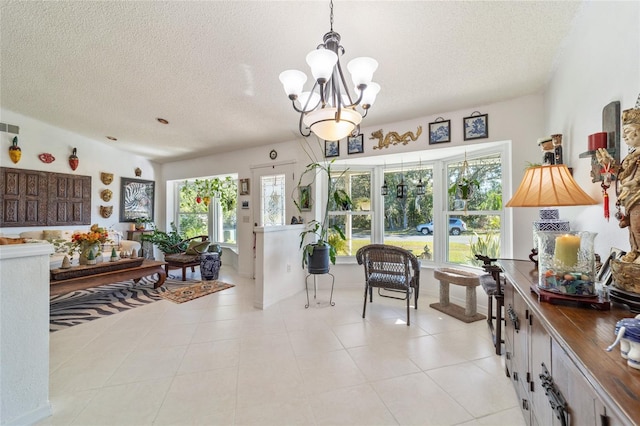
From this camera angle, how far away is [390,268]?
2922mm

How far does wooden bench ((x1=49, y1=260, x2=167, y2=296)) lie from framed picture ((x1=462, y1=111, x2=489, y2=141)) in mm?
4537

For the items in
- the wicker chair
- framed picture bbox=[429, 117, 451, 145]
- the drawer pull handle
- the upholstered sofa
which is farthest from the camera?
the upholstered sofa

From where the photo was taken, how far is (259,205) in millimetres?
4781

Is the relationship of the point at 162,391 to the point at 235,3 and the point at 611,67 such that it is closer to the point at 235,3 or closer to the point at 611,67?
the point at 235,3

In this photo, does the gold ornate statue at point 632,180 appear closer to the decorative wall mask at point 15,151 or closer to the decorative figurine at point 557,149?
the decorative figurine at point 557,149

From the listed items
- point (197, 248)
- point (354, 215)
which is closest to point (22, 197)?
point (197, 248)

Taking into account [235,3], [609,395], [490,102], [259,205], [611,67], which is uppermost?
[235,3]

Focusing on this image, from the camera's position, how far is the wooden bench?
2904 millimetres

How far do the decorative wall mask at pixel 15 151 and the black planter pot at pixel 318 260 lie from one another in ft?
16.3

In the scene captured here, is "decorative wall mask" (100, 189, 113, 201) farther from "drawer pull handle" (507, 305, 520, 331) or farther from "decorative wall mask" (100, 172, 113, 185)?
"drawer pull handle" (507, 305, 520, 331)

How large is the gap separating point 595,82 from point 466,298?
2.25 meters

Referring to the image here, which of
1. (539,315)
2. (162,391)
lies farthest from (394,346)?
(162,391)

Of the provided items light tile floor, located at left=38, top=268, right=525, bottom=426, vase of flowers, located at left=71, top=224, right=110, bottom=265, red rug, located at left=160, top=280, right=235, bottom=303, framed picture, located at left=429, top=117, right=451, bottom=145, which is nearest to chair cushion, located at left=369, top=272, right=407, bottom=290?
light tile floor, located at left=38, top=268, right=525, bottom=426

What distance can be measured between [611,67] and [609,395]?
5.37ft
